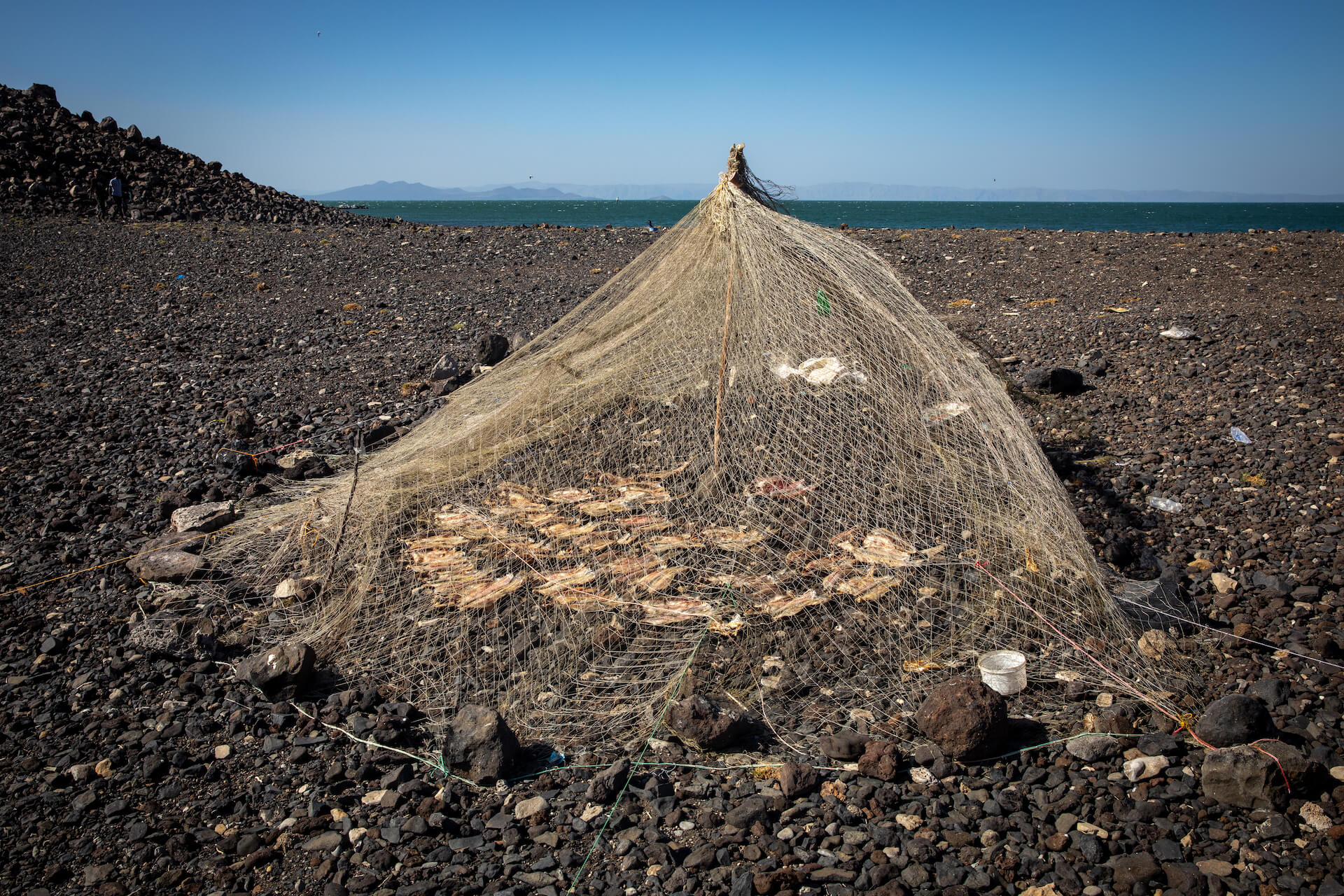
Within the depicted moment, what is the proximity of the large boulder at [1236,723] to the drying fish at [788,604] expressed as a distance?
1187 millimetres

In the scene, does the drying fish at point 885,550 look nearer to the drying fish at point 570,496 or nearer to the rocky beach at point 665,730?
the rocky beach at point 665,730

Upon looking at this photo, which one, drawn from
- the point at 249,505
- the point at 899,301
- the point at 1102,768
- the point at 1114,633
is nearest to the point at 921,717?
the point at 1102,768

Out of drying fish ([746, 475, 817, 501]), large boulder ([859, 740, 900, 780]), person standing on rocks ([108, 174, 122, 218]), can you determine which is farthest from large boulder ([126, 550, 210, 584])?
person standing on rocks ([108, 174, 122, 218])

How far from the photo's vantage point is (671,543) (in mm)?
2912

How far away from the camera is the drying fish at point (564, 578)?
2.79 metres

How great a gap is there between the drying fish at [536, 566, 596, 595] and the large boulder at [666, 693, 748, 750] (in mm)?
702

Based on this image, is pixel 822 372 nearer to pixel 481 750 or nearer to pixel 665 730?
pixel 665 730

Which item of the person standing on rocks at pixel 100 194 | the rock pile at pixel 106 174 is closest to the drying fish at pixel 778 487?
the rock pile at pixel 106 174

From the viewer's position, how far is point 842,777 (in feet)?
6.98

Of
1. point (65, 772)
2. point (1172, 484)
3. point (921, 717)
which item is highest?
point (1172, 484)

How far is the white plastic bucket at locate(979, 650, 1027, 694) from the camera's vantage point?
237cm

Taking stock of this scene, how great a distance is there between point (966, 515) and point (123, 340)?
27.9 feet

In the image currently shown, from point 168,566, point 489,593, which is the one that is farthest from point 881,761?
point 168,566

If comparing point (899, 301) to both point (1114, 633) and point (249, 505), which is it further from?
point (249, 505)
